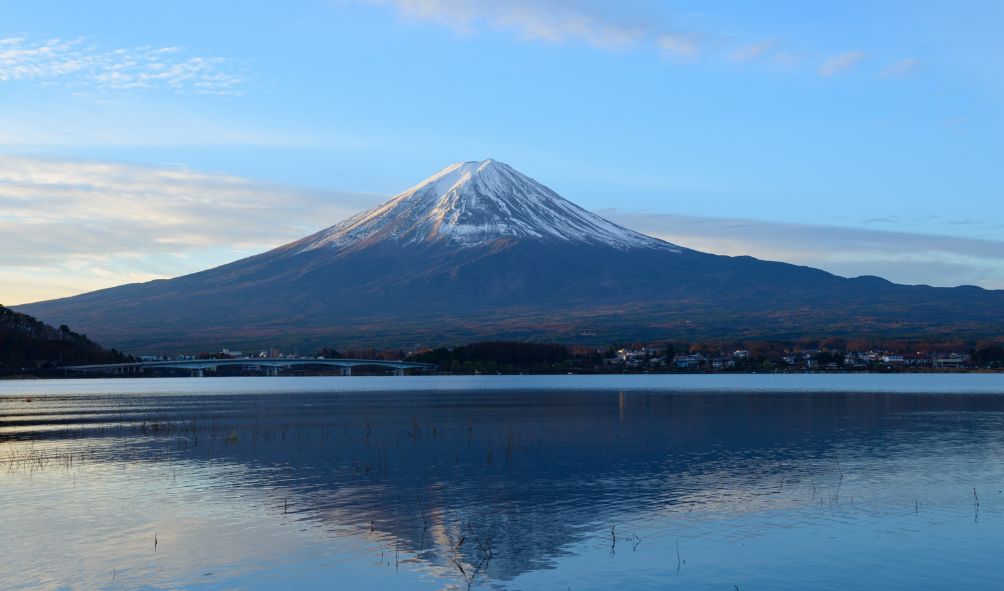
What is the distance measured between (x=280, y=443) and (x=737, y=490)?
75.1ft

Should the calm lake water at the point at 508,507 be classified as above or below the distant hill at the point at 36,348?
below

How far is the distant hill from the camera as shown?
163500mm

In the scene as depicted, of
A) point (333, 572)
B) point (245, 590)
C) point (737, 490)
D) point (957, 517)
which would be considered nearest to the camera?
point (245, 590)

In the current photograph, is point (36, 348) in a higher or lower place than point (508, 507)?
higher

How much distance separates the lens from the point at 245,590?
18.0 m

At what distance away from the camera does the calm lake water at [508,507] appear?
1916 centimetres

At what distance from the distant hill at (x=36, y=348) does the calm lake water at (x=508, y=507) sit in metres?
124

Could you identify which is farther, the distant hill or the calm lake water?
the distant hill

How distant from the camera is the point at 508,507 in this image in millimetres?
26016

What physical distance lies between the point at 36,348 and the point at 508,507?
165142mm

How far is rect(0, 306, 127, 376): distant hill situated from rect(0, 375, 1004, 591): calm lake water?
12442cm

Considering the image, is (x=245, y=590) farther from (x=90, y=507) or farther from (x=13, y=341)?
(x=13, y=341)

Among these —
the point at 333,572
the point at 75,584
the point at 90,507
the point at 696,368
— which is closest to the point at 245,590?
the point at 333,572

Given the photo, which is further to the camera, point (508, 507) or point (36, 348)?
Answer: point (36, 348)
